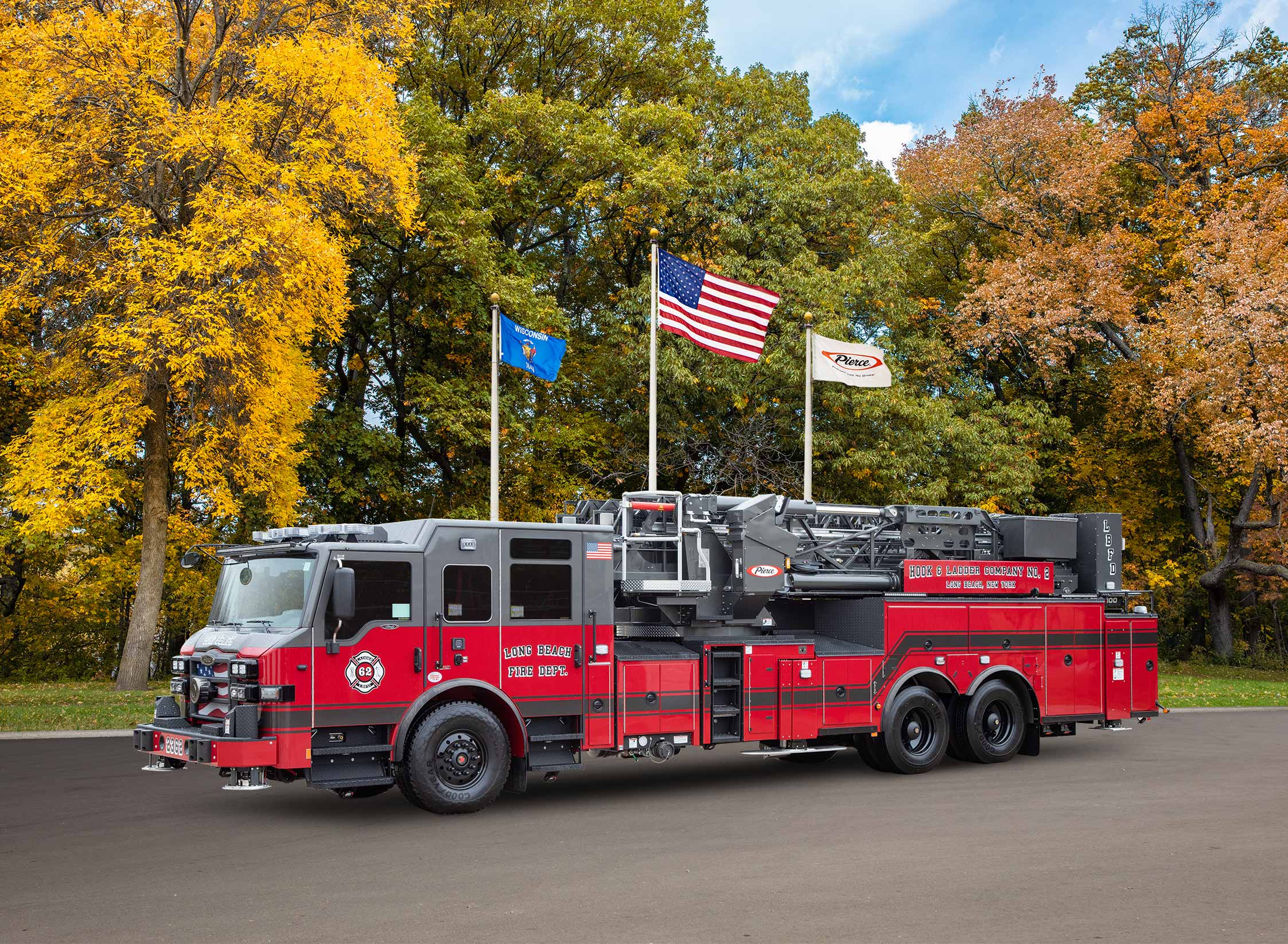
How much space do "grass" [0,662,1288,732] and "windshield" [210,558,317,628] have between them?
821 cm

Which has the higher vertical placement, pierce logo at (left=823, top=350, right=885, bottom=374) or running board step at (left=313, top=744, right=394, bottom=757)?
pierce logo at (left=823, top=350, right=885, bottom=374)

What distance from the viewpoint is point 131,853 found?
31.1 feet

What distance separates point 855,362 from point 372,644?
1361 cm

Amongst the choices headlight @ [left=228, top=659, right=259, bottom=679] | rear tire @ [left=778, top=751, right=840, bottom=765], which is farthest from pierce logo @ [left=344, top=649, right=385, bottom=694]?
rear tire @ [left=778, top=751, right=840, bottom=765]

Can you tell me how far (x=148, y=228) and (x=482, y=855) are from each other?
60.3 ft

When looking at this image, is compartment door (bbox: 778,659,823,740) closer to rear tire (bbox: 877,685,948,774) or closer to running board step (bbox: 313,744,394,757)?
rear tire (bbox: 877,685,948,774)

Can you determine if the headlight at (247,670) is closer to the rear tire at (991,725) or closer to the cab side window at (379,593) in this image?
the cab side window at (379,593)

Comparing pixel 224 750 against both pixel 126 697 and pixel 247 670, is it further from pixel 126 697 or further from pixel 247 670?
pixel 126 697

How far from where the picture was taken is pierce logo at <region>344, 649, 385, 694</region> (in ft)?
35.4

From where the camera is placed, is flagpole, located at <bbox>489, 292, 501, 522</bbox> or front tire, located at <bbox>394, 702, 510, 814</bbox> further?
flagpole, located at <bbox>489, 292, 501, 522</bbox>

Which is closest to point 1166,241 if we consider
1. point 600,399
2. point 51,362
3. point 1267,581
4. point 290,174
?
point 1267,581

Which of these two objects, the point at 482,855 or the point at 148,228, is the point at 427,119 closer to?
the point at 148,228

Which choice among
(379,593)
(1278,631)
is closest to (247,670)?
(379,593)

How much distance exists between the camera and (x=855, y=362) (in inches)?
883
